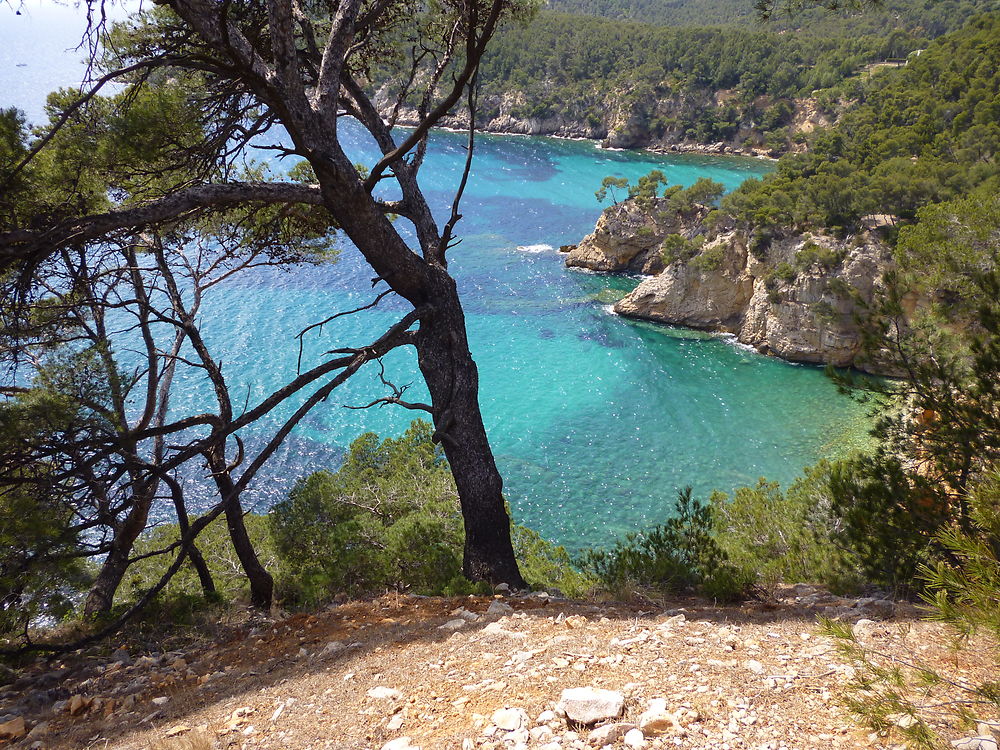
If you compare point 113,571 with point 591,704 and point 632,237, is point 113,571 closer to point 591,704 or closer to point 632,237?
point 591,704

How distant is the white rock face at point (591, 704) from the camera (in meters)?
2.18

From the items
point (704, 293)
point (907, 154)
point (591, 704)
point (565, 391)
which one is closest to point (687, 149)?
point (907, 154)

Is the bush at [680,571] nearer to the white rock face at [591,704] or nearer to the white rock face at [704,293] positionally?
the white rock face at [591,704]

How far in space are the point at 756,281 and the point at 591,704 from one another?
23157 millimetres

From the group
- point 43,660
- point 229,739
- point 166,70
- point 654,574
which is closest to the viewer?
point 229,739

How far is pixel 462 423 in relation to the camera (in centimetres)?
461

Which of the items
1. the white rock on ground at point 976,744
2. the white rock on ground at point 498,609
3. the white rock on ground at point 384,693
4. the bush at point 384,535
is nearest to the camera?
the white rock on ground at point 976,744

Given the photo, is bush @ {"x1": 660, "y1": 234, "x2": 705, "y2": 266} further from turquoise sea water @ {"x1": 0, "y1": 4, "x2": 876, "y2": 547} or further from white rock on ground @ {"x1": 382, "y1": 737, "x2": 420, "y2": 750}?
white rock on ground @ {"x1": 382, "y1": 737, "x2": 420, "y2": 750}

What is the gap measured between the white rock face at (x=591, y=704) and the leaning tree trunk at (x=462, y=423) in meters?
2.34

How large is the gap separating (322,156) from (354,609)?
10.5 feet

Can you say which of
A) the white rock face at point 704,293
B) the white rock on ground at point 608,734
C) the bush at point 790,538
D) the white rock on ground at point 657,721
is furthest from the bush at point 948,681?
the white rock face at point 704,293

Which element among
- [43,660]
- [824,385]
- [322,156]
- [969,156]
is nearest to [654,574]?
[322,156]

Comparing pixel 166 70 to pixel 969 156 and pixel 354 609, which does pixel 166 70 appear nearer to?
pixel 354 609

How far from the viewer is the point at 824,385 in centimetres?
2020
